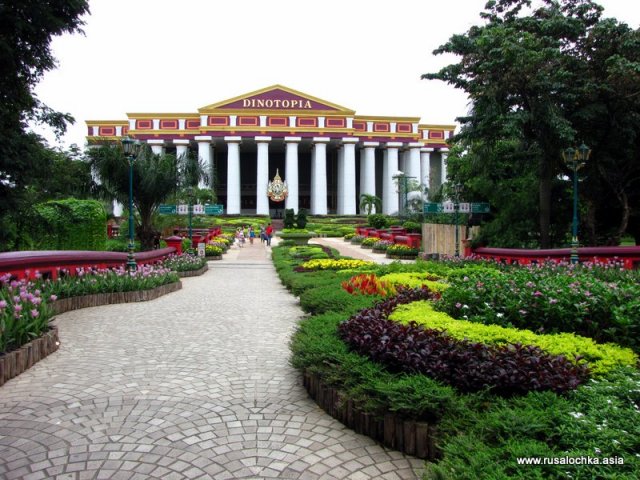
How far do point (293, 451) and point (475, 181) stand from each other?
1710 centimetres

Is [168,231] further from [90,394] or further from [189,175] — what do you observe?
[90,394]

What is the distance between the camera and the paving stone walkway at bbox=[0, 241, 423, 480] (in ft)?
9.84

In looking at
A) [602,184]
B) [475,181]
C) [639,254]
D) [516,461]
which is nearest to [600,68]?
[602,184]

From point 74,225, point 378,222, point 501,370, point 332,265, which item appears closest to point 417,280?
point 332,265

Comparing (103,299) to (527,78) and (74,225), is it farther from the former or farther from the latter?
(527,78)

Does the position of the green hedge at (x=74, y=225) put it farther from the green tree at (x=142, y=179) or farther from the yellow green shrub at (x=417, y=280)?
Result: the yellow green shrub at (x=417, y=280)

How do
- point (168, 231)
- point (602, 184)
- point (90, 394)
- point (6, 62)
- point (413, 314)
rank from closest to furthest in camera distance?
point (90, 394) < point (413, 314) < point (6, 62) < point (602, 184) < point (168, 231)

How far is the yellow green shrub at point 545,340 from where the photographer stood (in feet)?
12.2

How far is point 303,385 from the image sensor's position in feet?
15.0

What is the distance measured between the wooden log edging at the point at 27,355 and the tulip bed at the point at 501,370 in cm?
284

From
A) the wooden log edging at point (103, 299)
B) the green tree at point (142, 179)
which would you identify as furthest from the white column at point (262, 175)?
the wooden log edging at point (103, 299)

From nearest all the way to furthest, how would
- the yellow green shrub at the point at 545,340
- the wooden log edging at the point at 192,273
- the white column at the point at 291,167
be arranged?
the yellow green shrub at the point at 545,340 → the wooden log edging at the point at 192,273 → the white column at the point at 291,167

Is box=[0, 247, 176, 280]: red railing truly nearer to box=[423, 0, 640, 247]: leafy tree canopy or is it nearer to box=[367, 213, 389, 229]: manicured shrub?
box=[423, 0, 640, 247]: leafy tree canopy

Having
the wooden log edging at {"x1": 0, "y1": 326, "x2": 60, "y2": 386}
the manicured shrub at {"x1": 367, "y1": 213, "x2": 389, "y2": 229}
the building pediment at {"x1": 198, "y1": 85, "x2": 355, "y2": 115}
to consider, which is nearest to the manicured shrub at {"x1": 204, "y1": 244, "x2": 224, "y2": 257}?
the manicured shrub at {"x1": 367, "y1": 213, "x2": 389, "y2": 229}
